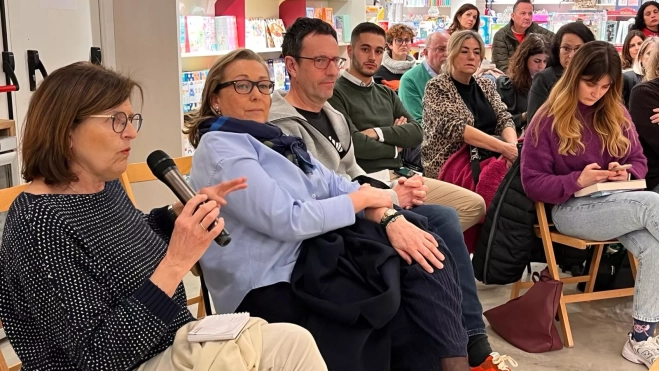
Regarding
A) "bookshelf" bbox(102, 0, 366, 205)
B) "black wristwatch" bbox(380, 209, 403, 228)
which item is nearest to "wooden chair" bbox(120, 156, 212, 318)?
"black wristwatch" bbox(380, 209, 403, 228)

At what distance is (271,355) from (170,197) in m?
2.77

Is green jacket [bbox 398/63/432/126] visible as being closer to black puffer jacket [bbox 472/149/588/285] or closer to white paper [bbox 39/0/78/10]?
black puffer jacket [bbox 472/149/588/285]

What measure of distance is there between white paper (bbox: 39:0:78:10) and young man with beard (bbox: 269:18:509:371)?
1422 mm

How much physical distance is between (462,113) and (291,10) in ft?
7.43

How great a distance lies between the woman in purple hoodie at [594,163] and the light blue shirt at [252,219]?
1.29 metres

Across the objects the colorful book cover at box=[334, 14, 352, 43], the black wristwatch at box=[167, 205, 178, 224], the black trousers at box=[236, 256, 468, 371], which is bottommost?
the black trousers at box=[236, 256, 468, 371]

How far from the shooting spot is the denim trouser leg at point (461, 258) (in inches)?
91.5

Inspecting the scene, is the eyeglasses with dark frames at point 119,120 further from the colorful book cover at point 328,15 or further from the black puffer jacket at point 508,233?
the colorful book cover at point 328,15

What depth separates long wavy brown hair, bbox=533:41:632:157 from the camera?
9.48 feet

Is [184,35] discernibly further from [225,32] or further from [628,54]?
[628,54]

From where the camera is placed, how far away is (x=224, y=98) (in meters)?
2.11

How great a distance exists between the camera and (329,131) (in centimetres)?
269

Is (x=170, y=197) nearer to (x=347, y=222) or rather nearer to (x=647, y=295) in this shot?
(x=347, y=222)

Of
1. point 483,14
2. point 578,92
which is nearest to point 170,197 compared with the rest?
point 578,92
